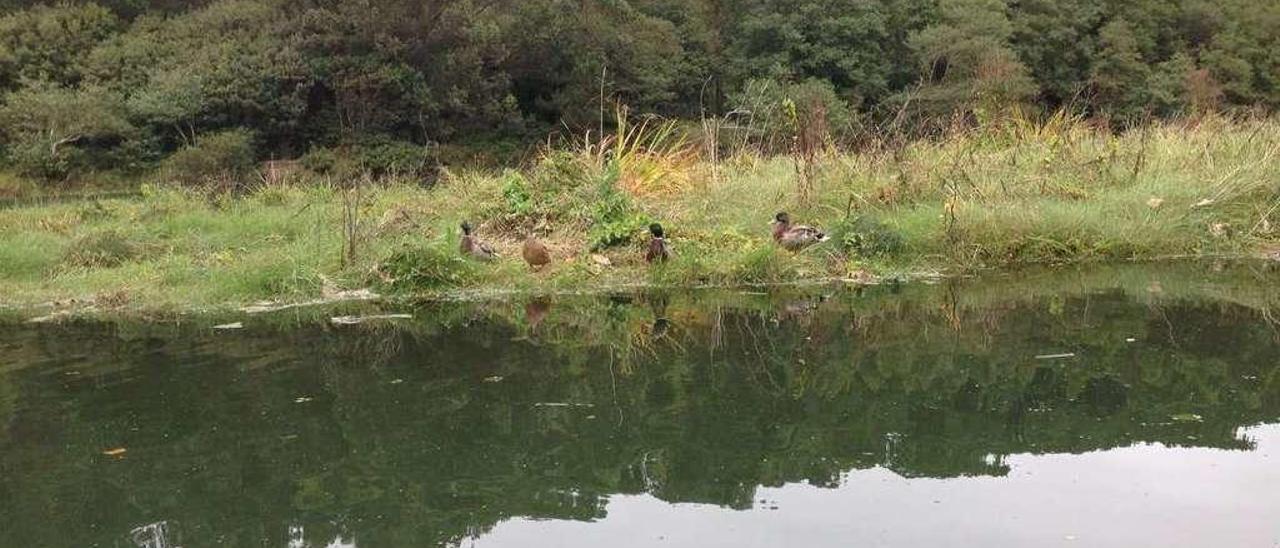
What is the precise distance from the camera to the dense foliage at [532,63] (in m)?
27.8

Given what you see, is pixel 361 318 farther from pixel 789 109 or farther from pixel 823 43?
pixel 823 43

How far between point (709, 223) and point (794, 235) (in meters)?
1.19

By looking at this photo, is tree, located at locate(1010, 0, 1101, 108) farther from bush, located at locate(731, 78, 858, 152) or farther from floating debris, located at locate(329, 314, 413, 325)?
floating debris, located at locate(329, 314, 413, 325)

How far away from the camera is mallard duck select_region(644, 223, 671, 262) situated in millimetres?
9016

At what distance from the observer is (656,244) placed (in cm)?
902

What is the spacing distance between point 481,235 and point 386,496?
6.18m

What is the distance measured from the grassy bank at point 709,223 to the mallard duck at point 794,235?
12 cm

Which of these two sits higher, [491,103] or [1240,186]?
[1240,186]

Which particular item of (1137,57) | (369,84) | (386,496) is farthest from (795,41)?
(386,496)

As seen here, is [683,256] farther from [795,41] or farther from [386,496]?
[795,41]

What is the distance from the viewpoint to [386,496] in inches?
167

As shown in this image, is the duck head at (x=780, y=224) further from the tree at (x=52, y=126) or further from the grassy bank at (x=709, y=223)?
the tree at (x=52, y=126)

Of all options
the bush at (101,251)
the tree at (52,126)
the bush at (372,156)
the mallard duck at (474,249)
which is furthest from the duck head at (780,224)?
the tree at (52,126)

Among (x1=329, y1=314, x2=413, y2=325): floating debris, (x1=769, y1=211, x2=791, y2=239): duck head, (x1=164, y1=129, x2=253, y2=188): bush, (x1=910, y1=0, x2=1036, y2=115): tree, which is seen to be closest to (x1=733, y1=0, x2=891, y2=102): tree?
(x1=910, y1=0, x2=1036, y2=115): tree
